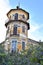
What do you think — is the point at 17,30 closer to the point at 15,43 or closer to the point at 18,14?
the point at 15,43

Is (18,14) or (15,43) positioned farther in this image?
(18,14)

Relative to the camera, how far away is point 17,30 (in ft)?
140

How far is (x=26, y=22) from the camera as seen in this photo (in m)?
44.0

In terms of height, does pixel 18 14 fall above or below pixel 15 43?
above

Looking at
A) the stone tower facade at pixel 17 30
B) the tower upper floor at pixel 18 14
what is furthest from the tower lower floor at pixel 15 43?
the tower upper floor at pixel 18 14

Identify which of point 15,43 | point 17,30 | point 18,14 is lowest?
point 15,43

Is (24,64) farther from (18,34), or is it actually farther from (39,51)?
(18,34)

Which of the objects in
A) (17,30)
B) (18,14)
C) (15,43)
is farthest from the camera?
(18,14)

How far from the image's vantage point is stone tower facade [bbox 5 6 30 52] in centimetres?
4153

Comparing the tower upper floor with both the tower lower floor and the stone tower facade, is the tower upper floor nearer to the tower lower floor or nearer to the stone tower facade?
the stone tower facade

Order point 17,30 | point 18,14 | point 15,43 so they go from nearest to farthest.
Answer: point 15,43, point 17,30, point 18,14

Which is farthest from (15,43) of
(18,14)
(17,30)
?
(18,14)

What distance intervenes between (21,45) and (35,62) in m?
19.8

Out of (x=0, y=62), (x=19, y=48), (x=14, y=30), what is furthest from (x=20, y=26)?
(x=0, y=62)
